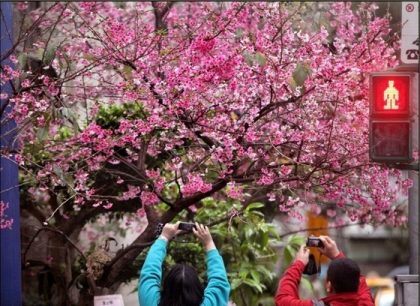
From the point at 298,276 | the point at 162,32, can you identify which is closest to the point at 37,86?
the point at 162,32

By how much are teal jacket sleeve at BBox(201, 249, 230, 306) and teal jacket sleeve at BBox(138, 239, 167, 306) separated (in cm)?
29

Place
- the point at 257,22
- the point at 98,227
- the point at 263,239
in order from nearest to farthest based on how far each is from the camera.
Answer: the point at 257,22
the point at 263,239
the point at 98,227

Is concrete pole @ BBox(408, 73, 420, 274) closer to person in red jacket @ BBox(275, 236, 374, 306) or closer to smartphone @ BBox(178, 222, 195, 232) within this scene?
person in red jacket @ BBox(275, 236, 374, 306)

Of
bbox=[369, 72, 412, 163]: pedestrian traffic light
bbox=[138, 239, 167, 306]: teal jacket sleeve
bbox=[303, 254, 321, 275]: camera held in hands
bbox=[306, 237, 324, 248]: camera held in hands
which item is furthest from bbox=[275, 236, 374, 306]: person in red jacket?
bbox=[369, 72, 412, 163]: pedestrian traffic light

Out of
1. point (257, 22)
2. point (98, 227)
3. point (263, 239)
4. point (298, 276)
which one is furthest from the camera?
point (98, 227)

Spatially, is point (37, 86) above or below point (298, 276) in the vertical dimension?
above

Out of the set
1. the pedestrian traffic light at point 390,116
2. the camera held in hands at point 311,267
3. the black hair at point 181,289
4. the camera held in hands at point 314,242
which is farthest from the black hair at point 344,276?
the pedestrian traffic light at point 390,116

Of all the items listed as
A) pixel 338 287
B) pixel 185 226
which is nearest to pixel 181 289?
pixel 185 226

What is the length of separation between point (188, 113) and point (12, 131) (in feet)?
6.23

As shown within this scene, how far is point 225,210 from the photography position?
359 inches

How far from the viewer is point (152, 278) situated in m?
4.61

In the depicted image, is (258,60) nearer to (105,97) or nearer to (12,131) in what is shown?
(105,97)

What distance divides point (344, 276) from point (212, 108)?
2.42m

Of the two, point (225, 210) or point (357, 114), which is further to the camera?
point (225, 210)
